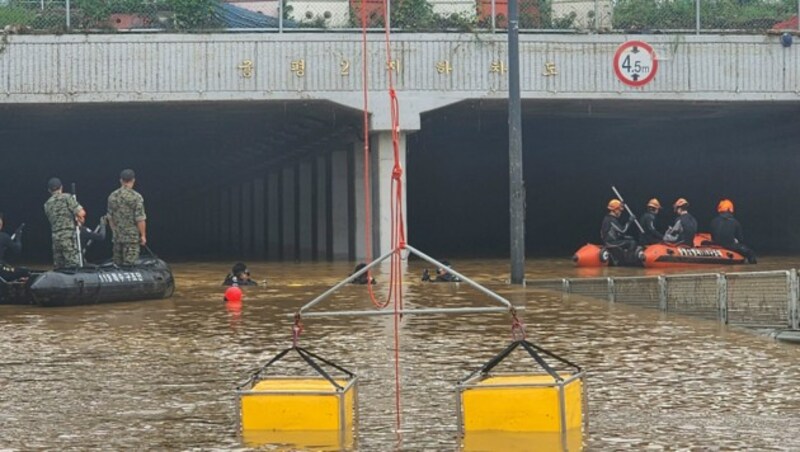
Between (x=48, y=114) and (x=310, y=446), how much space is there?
2802 cm

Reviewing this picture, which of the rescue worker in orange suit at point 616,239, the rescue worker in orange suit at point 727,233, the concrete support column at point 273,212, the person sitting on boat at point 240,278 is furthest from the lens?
the concrete support column at point 273,212

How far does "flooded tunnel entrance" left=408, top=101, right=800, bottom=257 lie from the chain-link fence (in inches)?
68.9

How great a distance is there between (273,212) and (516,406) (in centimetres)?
4589

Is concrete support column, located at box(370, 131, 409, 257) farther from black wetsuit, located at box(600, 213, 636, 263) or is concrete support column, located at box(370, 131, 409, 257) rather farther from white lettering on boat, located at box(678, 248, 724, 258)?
white lettering on boat, located at box(678, 248, 724, 258)

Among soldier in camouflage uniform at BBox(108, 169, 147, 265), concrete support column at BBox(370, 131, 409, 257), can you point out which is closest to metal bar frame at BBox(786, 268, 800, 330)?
soldier in camouflage uniform at BBox(108, 169, 147, 265)

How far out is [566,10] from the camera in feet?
115

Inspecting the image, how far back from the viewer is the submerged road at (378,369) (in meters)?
11.6

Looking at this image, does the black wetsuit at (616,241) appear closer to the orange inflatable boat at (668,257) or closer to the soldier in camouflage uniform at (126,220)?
the orange inflatable boat at (668,257)

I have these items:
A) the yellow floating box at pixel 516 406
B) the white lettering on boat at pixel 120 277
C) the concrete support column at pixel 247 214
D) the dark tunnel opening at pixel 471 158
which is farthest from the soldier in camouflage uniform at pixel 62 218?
the concrete support column at pixel 247 214

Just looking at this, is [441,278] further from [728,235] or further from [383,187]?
[728,235]

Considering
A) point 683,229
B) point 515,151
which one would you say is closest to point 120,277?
point 515,151

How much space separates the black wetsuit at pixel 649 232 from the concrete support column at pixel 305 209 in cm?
1182

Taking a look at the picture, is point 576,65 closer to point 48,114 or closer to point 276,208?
point 48,114

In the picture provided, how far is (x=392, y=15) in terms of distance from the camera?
34906 mm
